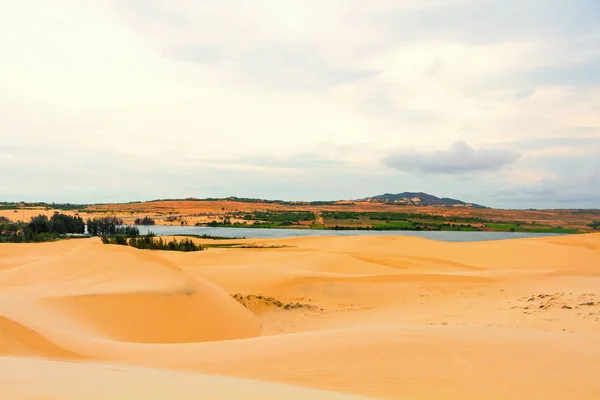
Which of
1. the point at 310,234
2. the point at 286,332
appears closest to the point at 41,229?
the point at 310,234

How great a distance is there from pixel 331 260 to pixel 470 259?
10.7 m

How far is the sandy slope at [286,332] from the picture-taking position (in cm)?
462

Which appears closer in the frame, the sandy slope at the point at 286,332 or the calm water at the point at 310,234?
the sandy slope at the point at 286,332

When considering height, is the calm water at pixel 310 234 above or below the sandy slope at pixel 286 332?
below

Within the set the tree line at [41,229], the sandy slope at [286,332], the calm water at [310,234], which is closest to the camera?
the sandy slope at [286,332]

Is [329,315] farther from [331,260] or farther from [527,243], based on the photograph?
[527,243]

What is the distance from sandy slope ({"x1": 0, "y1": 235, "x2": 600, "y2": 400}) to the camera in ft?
15.2

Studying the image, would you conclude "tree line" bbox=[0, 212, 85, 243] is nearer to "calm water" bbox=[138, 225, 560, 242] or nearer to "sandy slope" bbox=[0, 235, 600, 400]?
"calm water" bbox=[138, 225, 560, 242]

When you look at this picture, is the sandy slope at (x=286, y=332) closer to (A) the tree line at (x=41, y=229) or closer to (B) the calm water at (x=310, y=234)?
(A) the tree line at (x=41, y=229)

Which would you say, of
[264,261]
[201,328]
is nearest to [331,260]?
[264,261]

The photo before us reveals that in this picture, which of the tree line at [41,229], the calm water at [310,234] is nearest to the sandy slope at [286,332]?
the tree line at [41,229]

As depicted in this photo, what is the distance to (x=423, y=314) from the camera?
38.4 ft

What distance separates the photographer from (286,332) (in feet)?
36.3

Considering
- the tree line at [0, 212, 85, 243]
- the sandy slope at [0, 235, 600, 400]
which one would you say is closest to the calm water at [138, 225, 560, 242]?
the tree line at [0, 212, 85, 243]
